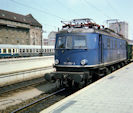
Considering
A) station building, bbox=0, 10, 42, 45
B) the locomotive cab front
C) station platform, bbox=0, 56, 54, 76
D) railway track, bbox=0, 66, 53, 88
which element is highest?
station building, bbox=0, 10, 42, 45

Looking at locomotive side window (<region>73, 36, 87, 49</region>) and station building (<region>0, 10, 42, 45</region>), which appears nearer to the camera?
locomotive side window (<region>73, 36, 87, 49</region>)

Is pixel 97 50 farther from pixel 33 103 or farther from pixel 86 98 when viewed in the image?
pixel 33 103

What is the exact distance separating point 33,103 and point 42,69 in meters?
10.6

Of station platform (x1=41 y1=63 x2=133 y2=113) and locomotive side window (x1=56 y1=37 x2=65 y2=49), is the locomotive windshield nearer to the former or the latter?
locomotive side window (x1=56 y1=37 x2=65 y2=49)

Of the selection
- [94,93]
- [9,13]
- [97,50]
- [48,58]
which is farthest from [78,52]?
[9,13]

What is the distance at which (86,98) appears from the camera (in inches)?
273

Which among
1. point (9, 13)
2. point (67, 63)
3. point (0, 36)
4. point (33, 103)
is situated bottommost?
point (33, 103)

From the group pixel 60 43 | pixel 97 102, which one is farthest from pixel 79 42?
pixel 97 102

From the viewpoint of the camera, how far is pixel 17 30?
201 ft

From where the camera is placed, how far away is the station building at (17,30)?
5629 centimetres

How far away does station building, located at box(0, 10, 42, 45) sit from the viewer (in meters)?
56.3

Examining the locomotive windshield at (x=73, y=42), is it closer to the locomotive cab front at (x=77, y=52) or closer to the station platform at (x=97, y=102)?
the locomotive cab front at (x=77, y=52)

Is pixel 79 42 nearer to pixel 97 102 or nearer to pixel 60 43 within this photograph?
pixel 60 43

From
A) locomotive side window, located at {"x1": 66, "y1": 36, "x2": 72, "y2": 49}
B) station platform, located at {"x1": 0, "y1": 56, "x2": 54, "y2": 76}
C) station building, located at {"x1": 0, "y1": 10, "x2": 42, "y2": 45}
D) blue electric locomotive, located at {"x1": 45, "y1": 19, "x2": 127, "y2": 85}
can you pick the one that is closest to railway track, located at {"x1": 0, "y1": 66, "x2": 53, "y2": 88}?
station platform, located at {"x1": 0, "y1": 56, "x2": 54, "y2": 76}
